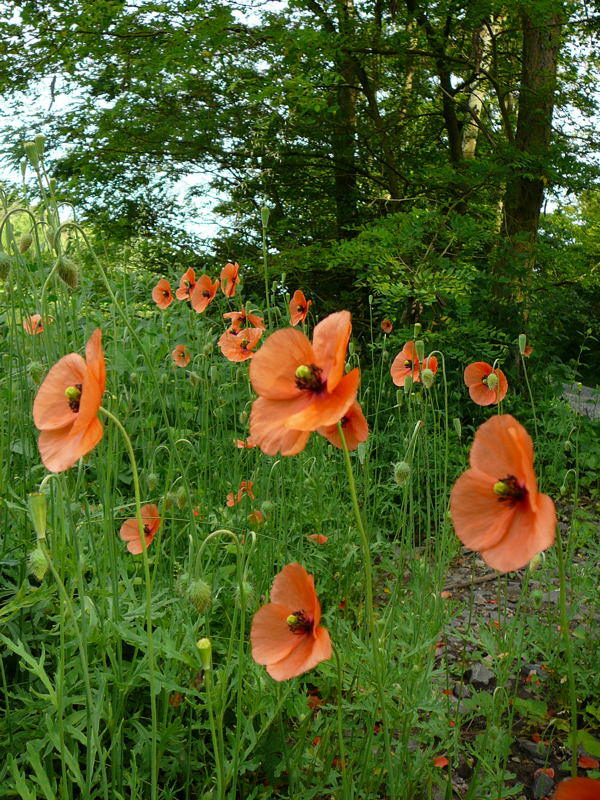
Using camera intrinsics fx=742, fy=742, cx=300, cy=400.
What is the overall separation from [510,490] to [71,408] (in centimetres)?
71

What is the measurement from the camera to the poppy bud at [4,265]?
202 cm

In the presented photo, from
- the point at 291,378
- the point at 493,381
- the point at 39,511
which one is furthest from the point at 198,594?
the point at 493,381

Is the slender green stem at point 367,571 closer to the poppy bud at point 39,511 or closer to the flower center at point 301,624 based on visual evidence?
the flower center at point 301,624

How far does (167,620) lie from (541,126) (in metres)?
6.21

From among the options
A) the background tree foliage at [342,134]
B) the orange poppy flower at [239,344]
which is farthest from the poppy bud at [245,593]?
the background tree foliage at [342,134]

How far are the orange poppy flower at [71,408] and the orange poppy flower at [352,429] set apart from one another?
35cm

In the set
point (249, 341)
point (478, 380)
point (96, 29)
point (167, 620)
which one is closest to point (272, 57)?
point (96, 29)

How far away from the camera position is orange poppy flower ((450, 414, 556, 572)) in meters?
0.93

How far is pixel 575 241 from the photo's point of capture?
843 cm

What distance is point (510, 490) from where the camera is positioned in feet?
3.22

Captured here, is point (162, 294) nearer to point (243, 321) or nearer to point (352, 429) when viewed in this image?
point (243, 321)

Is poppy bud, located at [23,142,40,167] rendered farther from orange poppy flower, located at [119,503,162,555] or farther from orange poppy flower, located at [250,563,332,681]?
orange poppy flower, located at [250,563,332,681]

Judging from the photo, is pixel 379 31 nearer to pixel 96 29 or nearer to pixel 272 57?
pixel 272 57

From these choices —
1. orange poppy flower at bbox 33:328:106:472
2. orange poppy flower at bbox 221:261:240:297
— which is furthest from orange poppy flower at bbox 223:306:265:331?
orange poppy flower at bbox 33:328:106:472
